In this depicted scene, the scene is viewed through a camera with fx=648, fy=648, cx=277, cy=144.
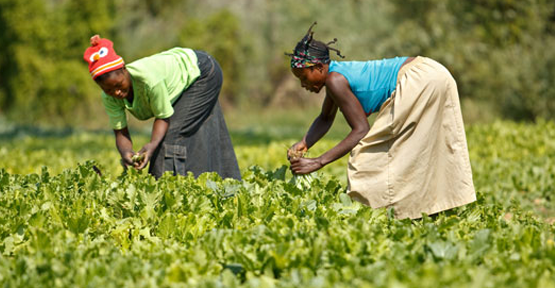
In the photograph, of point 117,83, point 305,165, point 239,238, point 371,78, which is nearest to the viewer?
point 239,238

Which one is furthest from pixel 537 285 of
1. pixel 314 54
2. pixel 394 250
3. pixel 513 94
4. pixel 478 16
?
pixel 478 16

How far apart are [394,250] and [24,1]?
79.6 ft

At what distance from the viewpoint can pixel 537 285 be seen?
2.62 m

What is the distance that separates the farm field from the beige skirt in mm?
178

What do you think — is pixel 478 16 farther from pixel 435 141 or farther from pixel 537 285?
pixel 537 285

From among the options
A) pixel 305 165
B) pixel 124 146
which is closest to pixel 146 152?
pixel 124 146

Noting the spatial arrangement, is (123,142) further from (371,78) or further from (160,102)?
(371,78)

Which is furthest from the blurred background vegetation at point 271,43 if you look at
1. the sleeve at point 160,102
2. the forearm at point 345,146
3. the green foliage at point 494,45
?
the sleeve at point 160,102

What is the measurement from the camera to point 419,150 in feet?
14.7

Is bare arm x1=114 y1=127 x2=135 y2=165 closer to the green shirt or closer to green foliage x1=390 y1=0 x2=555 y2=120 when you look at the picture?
the green shirt

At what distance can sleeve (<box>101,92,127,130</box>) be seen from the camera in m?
5.26

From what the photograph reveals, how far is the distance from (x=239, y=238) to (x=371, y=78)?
1706 millimetres

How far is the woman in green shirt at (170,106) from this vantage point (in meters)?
4.91

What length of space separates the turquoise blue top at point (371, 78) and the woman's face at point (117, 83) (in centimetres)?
156
